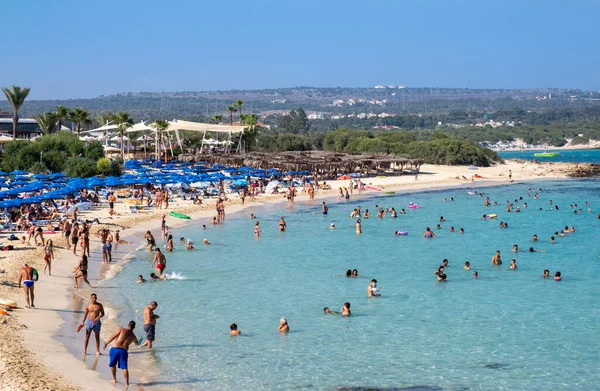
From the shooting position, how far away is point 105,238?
23.9 metres

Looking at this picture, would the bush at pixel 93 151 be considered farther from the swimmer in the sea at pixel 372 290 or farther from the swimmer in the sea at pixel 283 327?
the swimmer in the sea at pixel 283 327

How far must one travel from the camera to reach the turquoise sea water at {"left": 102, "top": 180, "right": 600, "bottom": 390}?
13.8 m

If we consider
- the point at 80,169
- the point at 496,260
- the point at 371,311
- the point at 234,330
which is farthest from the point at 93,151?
the point at 234,330

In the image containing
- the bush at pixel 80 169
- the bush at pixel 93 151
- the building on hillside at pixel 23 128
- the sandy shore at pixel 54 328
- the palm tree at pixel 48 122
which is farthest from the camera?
the building on hillside at pixel 23 128

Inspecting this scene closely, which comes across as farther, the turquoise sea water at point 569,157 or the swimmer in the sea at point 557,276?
the turquoise sea water at point 569,157

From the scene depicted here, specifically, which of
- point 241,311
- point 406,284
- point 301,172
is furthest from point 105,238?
point 301,172

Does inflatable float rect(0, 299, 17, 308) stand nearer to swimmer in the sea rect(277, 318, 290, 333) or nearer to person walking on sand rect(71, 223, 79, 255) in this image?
Result: swimmer in the sea rect(277, 318, 290, 333)

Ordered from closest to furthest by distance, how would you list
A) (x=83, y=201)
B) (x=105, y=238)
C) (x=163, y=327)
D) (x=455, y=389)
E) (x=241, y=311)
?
(x=455, y=389) → (x=163, y=327) → (x=241, y=311) → (x=105, y=238) → (x=83, y=201)

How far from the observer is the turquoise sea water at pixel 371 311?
13820 millimetres

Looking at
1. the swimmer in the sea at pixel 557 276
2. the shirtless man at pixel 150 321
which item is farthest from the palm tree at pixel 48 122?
the shirtless man at pixel 150 321

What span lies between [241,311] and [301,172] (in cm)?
3438

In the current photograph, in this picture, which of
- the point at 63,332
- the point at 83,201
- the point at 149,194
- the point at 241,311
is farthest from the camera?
the point at 149,194

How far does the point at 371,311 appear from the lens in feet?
60.8

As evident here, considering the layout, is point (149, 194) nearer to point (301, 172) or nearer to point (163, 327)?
point (301, 172)
